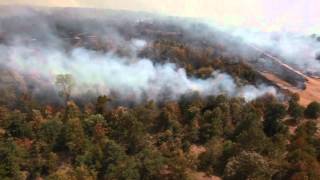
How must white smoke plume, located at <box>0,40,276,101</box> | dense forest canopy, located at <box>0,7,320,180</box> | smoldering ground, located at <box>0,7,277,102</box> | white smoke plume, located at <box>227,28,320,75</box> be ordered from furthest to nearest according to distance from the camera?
white smoke plume, located at <box>227,28,320,75</box> < smoldering ground, located at <box>0,7,277,102</box> < white smoke plume, located at <box>0,40,276,101</box> < dense forest canopy, located at <box>0,7,320,180</box>

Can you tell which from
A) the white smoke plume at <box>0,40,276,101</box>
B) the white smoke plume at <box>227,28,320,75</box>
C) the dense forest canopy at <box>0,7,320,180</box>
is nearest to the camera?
the dense forest canopy at <box>0,7,320,180</box>

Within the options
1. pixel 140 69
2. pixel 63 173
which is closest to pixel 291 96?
pixel 140 69

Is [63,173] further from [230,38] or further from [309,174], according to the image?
[230,38]

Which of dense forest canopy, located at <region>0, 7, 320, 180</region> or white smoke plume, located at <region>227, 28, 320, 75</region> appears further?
white smoke plume, located at <region>227, 28, 320, 75</region>

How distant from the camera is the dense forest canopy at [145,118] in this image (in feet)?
205

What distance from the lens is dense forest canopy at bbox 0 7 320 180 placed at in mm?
62625

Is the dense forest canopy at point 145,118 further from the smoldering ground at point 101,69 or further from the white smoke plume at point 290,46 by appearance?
the white smoke plume at point 290,46

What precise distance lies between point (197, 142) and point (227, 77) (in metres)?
27.5

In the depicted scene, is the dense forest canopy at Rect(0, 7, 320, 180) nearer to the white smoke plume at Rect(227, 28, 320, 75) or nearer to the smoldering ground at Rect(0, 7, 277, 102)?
the smoldering ground at Rect(0, 7, 277, 102)

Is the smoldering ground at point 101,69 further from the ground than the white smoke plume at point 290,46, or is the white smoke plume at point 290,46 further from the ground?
the white smoke plume at point 290,46

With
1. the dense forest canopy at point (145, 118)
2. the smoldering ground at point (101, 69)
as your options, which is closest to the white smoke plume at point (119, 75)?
the smoldering ground at point (101, 69)

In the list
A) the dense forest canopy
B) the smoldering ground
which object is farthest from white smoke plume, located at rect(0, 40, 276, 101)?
the dense forest canopy

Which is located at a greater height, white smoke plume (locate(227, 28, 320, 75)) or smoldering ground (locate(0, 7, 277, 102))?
white smoke plume (locate(227, 28, 320, 75))

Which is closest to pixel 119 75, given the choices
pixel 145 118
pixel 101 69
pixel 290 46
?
pixel 101 69
